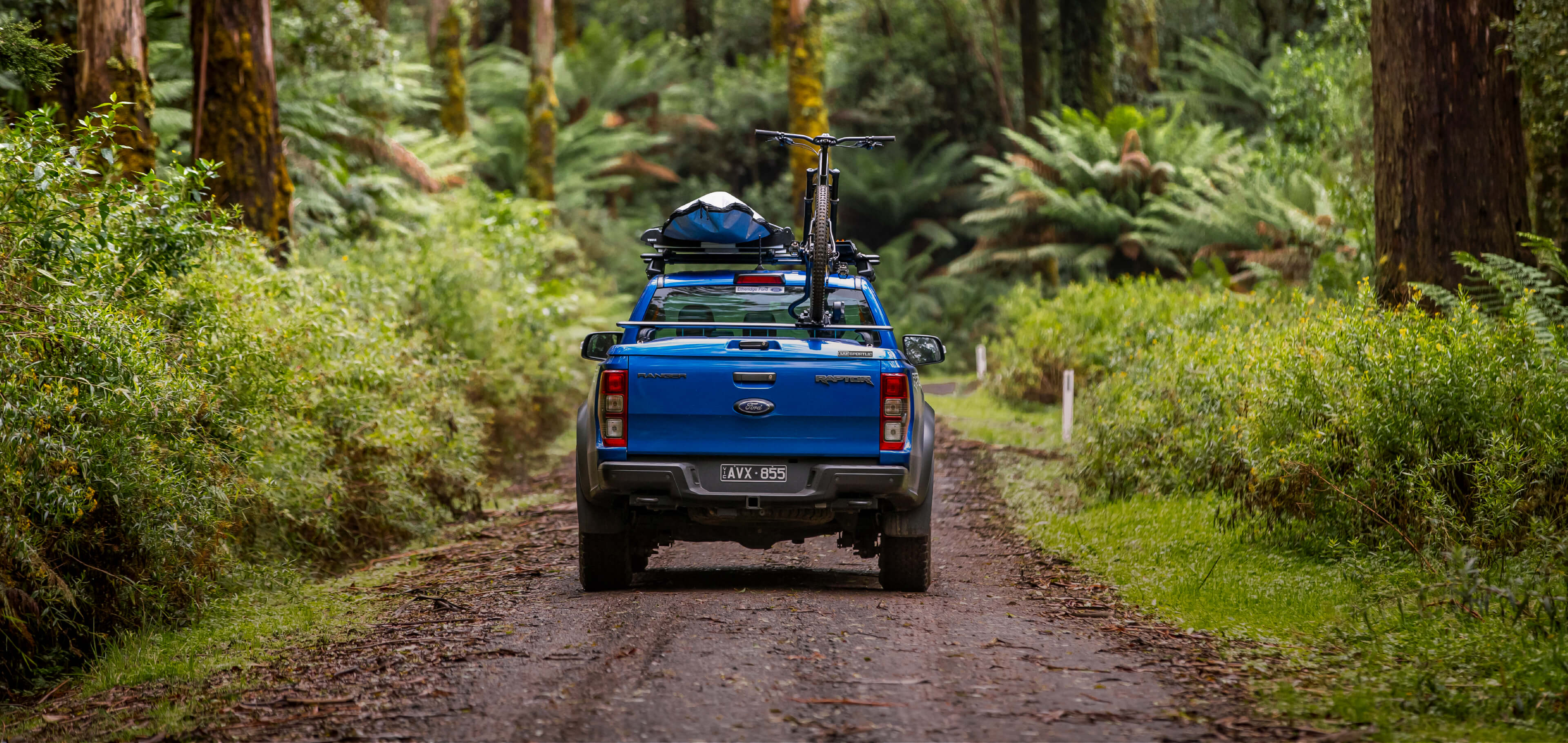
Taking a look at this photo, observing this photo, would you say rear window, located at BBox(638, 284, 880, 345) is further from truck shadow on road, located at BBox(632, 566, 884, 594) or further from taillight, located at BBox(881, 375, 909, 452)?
truck shadow on road, located at BBox(632, 566, 884, 594)

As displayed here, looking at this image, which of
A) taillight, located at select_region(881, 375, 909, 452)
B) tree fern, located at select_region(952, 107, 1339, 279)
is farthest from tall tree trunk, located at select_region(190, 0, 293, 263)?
tree fern, located at select_region(952, 107, 1339, 279)

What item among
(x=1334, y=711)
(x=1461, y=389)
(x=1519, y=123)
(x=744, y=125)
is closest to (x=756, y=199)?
(x=744, y=125)

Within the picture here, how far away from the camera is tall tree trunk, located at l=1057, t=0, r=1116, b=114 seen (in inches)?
1238

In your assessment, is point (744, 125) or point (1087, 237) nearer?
point (1087, 237)

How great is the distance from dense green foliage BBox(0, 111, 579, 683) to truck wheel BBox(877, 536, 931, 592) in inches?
153

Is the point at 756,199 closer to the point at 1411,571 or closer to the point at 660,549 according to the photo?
the point at 660,549

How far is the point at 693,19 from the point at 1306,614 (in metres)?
42.5

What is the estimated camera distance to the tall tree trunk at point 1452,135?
11.7 metres

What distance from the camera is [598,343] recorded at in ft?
29.9

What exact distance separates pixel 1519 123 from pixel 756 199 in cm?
3009

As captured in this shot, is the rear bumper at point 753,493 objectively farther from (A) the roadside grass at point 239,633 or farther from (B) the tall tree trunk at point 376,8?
(B) the tall tree trunk at point 376,8

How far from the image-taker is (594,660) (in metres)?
6.54

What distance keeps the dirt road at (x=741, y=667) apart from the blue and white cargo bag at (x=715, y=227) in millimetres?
2302

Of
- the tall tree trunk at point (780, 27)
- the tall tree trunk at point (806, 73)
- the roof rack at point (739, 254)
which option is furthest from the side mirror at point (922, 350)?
the tall tree trunk at point (780, 27)
